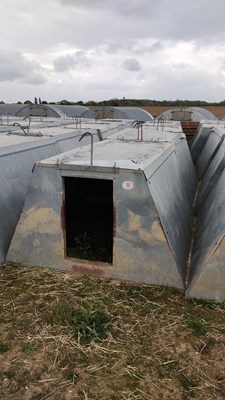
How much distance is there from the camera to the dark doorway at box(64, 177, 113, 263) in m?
6.20

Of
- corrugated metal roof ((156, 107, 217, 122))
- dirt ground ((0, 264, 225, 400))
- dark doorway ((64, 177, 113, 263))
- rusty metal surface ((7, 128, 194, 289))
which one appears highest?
corrugated metal roof ((156, 107, 217, 122))

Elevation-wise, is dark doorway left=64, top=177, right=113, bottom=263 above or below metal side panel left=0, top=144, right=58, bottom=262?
below

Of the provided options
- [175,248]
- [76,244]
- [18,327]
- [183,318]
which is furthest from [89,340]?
[76,244]

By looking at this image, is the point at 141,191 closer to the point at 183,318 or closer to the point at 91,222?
the point at 183,318

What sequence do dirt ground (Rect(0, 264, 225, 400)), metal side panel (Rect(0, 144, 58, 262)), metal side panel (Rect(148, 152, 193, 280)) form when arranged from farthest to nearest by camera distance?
metal side panel (Rect(0, 144, 58, 262)), metal side panel (Rect(148, 152, 193, 280)), dirt ground (Rect(0, 264, 225, 400))

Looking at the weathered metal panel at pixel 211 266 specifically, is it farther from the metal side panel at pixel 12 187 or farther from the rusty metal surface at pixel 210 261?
the metal side panel at pixel 12 187

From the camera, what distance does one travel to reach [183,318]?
15.0 feet

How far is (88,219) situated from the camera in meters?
8.06

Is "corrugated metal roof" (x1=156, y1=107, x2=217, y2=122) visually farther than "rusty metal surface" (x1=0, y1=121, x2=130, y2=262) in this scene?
Yes

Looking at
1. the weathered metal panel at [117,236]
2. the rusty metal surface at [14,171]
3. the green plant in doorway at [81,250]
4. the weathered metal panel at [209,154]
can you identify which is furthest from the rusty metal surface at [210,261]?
the weathered metal panel at [209,154]

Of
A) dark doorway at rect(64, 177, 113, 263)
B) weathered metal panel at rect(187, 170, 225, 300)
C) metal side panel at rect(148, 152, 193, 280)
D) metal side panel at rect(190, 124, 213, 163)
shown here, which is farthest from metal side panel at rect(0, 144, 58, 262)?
metal side panel at rect(190, 124, 213, 163)

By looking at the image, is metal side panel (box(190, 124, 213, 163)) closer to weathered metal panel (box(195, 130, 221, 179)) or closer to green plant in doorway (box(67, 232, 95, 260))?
weathered metal panel (box(195, 130, 221, 179))

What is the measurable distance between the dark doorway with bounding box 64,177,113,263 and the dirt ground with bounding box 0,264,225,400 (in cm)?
84

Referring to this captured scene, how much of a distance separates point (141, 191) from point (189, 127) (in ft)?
53.4
